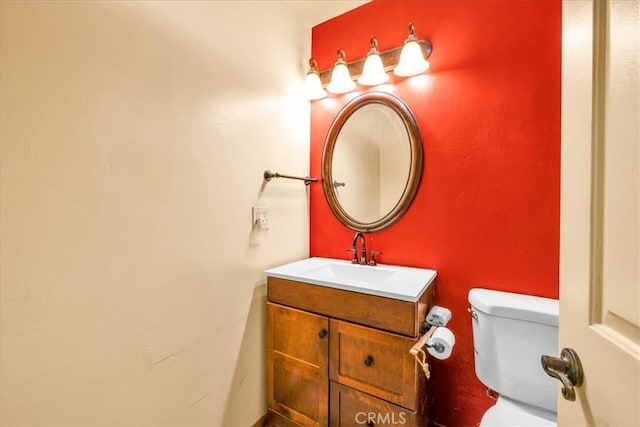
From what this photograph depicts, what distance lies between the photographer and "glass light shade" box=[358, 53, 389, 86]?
1.50 m

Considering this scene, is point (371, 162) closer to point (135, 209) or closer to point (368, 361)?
point (368, 361)

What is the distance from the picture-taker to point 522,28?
123 cm

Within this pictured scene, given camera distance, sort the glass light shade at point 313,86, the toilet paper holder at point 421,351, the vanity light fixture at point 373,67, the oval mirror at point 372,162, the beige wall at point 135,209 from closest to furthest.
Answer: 1. the beige wall at point 135,209
2. the toilet paper holder at point 421,351
3. the vanity light fixture at point 373,67
4. the oval mirror at point 372,162
5. the glass light shade at point 313,86

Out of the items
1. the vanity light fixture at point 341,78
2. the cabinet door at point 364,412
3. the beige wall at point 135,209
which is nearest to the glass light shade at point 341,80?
the vanity light fixture at point 341,78

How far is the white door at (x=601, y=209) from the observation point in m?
0.38

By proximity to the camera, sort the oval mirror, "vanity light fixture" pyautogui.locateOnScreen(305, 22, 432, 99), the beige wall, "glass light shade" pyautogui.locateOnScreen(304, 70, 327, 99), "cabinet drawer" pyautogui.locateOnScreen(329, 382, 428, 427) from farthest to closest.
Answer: "glass light shade" pyautogui.locateOnScreen(304, 70, 327, 99), the oval mirror, "vanity light fixture" pyautogui.locateOnScreen(305, 22, 432, 99), "cabinet drawer" pyautogui.locateOnScreen(329, 382, 428, 427), the beige wall

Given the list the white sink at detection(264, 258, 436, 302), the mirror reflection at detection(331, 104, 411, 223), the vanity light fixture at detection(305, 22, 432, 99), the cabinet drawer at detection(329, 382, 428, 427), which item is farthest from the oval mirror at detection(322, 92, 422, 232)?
the cabinet drawer at detection(329, 382, 428, 427)

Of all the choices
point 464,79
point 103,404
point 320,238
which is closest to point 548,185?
point 464,79

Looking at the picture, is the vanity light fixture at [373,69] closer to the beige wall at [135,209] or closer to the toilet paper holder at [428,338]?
the beige wall at [135,209]

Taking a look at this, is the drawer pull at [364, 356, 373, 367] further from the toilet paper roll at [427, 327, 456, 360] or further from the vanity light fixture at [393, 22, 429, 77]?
the vanity light fixture at [393, 22, 429, 77]

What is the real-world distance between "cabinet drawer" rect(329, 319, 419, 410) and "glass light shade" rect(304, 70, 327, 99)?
1318 millimetres

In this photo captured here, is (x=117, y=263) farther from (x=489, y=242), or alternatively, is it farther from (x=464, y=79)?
(x=464, y=79)

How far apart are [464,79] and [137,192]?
1521mm

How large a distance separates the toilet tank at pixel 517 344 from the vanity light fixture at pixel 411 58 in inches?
44.9
